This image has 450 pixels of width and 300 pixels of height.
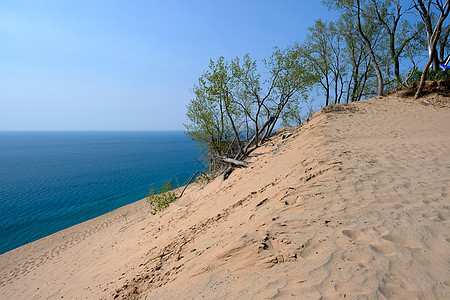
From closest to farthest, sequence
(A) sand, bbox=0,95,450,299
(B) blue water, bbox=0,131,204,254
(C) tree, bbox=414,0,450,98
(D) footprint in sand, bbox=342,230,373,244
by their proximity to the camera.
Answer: (A) sand, bbox=0,95,450,299 < (D) footprint in sand, bbox=342,230,373,244 < (C) tree, bbox=414,0,450,98 < (B) blue water, bbox=0,131,204,254

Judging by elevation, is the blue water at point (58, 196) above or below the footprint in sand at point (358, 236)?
below

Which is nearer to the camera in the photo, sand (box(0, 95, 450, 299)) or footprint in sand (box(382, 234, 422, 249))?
sand (box(0, 95, 450, 299))

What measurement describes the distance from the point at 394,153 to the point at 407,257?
5.22 m

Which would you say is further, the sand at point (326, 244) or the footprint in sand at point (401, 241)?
the footprint in sand at point (401, 241)

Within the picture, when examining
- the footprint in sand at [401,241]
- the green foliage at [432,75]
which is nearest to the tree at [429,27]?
the green foliage at [432,75]

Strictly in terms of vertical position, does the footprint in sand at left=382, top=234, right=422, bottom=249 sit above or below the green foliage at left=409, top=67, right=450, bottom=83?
below

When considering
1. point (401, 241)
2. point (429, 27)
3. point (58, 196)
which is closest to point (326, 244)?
point (401, 241)

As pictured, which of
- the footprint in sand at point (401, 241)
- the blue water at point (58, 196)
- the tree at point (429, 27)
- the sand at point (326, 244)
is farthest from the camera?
the blue water at point (58, 196)

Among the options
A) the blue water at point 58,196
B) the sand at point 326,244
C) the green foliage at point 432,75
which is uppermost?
the green foliage at point 432,75

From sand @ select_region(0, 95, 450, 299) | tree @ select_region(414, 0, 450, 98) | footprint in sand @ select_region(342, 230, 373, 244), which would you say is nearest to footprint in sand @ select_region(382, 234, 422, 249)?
sand @ select_region(0, 95, 450, 299)

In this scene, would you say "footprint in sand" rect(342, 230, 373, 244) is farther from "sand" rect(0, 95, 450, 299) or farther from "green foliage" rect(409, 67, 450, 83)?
"green foliage" rect(409, 67, 450, 83)

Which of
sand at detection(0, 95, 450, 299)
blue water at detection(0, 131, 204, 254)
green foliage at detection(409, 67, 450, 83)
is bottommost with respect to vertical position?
blue water at detection(0, 131, 204, 254)

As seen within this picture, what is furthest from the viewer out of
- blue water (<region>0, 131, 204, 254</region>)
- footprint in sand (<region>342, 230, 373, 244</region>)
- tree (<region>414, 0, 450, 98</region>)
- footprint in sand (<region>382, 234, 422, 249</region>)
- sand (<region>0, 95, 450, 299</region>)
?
blue water (<region>0, 131, 204, 254</region>)

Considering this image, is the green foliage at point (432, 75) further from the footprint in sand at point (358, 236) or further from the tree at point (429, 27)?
the footprint in sand at point (358, 236)
